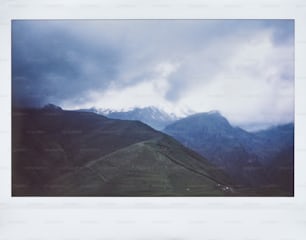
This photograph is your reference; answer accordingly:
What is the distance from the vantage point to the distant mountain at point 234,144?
336 centimetres

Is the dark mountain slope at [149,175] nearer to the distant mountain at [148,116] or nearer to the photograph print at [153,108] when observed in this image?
the photograph print at [153,108]

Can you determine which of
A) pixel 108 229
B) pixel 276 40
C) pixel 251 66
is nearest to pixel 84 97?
pixel 108 229

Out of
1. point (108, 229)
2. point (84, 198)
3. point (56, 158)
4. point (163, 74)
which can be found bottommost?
point (108, 229)

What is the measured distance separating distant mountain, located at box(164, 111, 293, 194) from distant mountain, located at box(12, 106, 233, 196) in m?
0.08

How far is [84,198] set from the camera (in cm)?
337

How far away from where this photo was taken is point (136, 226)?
11.0 feet

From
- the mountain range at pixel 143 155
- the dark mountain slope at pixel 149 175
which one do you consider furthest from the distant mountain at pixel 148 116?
the dark mountain slope at pixel 149 175

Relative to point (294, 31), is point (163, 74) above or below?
below

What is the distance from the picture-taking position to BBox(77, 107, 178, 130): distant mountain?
3377 millimetres

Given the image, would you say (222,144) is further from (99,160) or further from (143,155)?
(99,160)

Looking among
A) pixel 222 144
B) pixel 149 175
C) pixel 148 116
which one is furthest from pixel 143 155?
pixel 222 144

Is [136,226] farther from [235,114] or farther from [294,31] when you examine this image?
[294,31]

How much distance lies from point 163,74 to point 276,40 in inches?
37.7

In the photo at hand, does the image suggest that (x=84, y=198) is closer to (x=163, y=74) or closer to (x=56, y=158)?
(x=56, y=158)
